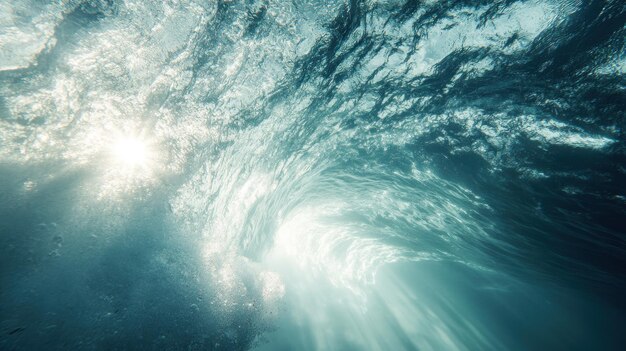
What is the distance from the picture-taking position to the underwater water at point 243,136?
5.47m

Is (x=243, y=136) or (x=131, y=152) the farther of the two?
(x=243, y=136)

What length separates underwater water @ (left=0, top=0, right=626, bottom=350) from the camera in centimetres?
547

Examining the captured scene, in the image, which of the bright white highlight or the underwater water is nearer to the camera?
the underwater water

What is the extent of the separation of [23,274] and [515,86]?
10.7 m

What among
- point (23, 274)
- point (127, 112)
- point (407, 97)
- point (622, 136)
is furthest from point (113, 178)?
point (622, 136)

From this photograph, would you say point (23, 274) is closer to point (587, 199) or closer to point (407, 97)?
point (407, 97)

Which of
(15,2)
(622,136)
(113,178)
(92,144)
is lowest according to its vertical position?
(113,178)

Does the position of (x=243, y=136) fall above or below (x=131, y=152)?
above

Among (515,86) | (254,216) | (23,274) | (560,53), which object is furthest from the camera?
(254,216)

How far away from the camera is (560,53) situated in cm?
541

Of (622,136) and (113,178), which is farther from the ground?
(622,136)

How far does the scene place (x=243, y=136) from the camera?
30.4ft

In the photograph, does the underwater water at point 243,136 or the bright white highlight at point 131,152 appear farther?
the bright white highlight at point 131,152

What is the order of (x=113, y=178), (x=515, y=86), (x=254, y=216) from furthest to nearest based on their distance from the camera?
(x=254, y=216), (x=113, y=178), (x=515, y=86)
